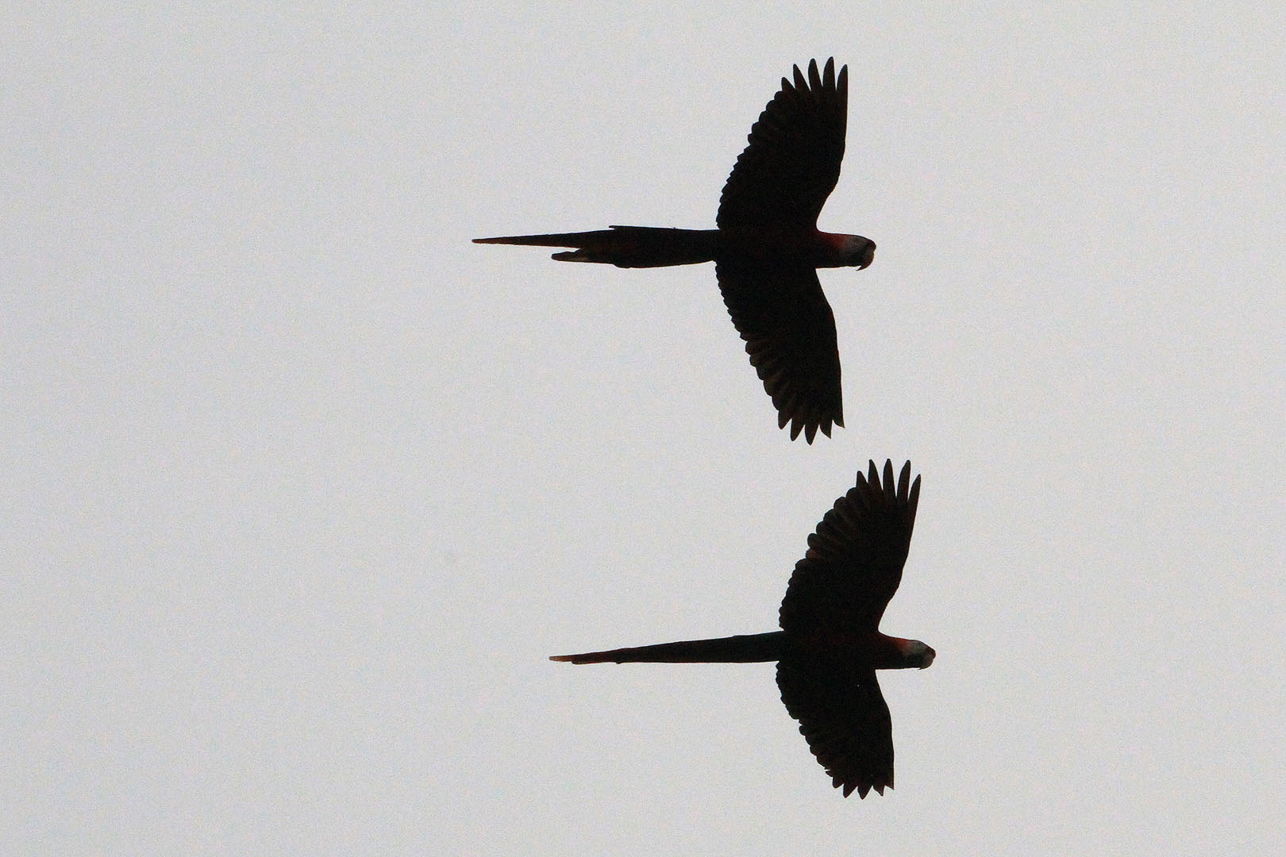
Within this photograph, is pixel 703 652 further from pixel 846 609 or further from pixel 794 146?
pixel 794 146

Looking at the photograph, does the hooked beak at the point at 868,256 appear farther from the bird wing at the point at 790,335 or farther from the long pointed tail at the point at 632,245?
the long pointed tail at the point at 632,245

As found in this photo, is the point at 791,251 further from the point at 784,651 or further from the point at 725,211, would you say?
the point at 784,651

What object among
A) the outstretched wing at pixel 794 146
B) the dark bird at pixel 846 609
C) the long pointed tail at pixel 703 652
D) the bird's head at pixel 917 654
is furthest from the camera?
the outstretched wing at pixel 794 146

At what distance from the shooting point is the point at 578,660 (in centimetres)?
1087

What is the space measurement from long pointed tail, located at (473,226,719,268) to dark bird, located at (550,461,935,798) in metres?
2.20

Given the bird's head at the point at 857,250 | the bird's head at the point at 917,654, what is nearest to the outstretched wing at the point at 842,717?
the bird's head at the point at 917,654

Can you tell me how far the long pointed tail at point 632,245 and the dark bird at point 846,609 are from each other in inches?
86.6

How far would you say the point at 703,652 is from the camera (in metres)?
11.0

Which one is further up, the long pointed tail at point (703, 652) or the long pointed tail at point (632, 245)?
the long pointed tail at point (632, 245)

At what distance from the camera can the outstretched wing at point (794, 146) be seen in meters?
11.9

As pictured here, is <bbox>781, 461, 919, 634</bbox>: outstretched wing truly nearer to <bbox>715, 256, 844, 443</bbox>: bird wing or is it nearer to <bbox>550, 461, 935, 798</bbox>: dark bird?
<bbox>550, 461, 935, 798</bbox>: dark bird

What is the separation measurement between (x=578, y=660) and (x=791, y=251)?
11.9ft

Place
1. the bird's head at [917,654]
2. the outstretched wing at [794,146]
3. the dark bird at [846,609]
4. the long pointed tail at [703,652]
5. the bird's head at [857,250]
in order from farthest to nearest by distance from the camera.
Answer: the bird's head at [857,250]
the outstretched wing at [794,146]
the bird's head at [917,654]
the dark bird at [846,609]
the long pointed tail at [703,652]

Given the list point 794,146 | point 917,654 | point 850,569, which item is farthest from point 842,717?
point 794,146
